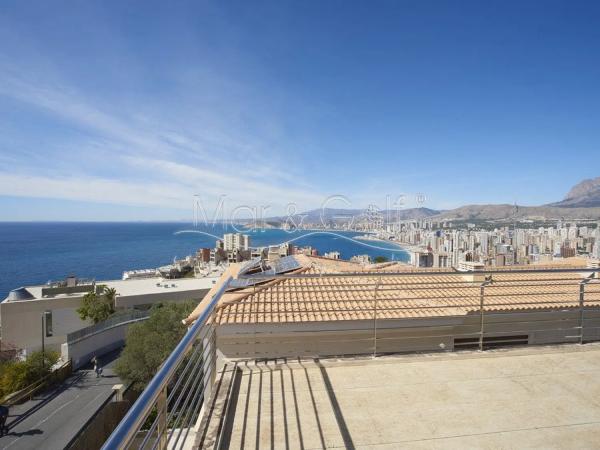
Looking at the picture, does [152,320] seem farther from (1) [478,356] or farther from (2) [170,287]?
(1) [478,356]

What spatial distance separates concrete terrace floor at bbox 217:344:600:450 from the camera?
236 cm

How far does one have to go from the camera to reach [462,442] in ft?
7.59

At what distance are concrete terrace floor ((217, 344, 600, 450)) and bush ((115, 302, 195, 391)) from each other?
1583cm

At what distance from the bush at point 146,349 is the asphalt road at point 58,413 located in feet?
4.28

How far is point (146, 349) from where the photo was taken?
1819 cm

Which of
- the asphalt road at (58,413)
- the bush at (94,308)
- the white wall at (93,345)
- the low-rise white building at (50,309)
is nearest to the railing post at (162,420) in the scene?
the asphalt road at (58,413)

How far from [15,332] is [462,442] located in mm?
34211

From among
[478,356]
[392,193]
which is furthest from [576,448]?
[392,193]

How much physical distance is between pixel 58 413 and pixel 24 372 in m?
4.02

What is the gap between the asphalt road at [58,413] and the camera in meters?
12.3

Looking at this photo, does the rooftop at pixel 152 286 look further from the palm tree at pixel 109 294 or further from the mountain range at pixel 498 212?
the mountain range at pixel 498 212

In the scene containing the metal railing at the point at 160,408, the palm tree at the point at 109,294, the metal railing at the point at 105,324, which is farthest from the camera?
the palm tree at the point at 109,294

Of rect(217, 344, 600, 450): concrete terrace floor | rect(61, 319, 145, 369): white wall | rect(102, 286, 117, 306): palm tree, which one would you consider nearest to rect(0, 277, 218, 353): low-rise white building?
rect(102, 286, 117, 306): palm tree

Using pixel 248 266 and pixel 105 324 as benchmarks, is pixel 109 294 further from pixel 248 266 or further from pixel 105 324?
pixel 248 266
